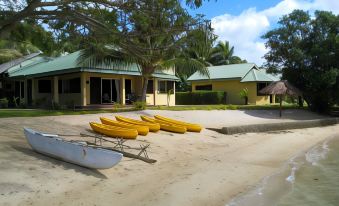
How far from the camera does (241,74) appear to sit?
37594 millimetres

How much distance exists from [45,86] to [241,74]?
1758 centimetres

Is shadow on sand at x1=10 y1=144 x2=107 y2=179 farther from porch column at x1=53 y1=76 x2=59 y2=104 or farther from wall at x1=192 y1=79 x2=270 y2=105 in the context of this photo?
wall at x1=192 y1=79 x2=270 y2=105

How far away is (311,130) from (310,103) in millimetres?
7257

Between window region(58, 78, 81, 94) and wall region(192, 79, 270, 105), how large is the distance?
605 inches

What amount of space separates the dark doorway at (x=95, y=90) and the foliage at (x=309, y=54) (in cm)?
1265

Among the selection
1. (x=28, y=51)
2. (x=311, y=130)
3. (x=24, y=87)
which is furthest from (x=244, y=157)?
(x=28, y=51)

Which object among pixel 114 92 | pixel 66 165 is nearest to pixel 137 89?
pixel 114 92

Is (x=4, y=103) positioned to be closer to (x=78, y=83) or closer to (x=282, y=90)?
(x=78, y=83)

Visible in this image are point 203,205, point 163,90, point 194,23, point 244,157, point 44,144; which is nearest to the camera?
point 203,205

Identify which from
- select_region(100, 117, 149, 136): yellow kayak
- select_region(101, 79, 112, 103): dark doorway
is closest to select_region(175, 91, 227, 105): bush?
select_region(101, 79, 112, 103): dark doorway

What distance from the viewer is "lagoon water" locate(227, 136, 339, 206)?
9227 mm

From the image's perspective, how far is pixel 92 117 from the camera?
18844mm

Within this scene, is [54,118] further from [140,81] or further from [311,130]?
[311,130]

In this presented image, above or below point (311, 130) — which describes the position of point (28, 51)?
above
